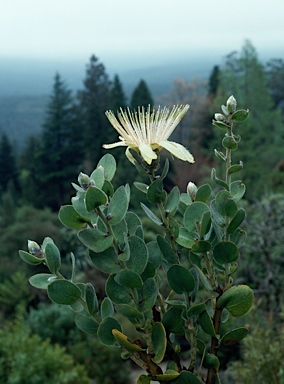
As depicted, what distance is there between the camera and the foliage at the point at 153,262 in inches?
15.0

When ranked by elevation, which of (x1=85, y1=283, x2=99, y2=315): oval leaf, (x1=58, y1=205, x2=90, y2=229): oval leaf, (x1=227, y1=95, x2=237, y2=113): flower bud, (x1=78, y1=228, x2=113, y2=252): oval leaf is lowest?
(x1=85, y1=283, x2=99, y2=315): oval leaf

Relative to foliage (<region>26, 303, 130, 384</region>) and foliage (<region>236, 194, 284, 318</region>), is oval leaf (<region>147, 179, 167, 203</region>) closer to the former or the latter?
foliage (<region>26, 303, 130, 384</region>)

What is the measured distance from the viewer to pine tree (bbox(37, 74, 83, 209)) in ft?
48.0

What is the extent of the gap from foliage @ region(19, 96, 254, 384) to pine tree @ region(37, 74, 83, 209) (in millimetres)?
13953

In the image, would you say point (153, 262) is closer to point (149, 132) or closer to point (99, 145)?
point (149, 132)

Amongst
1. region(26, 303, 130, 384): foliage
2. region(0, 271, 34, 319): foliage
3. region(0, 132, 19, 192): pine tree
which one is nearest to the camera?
region(26, 303, 130, 384): foliage

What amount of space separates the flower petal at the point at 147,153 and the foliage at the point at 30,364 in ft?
7.71

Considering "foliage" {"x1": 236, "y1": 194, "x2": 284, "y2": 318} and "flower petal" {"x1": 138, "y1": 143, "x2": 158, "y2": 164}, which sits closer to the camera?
"flower petal" {"x1": 138, "y1": 143, "x2": 158, "y2": 164}

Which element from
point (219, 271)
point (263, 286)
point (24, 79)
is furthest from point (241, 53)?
point (24, 79)

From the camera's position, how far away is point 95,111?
15.2 meters

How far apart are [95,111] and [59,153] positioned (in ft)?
5.47

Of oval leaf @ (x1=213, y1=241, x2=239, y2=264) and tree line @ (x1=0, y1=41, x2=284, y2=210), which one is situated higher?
oval leaf @ (x1=213, y1=241, x2=239, y2=264)

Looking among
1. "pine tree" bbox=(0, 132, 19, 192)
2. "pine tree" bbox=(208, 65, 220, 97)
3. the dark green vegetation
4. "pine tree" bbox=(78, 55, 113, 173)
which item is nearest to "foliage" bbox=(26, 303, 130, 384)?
the dark green vegetation

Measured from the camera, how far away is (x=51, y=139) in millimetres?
15195
